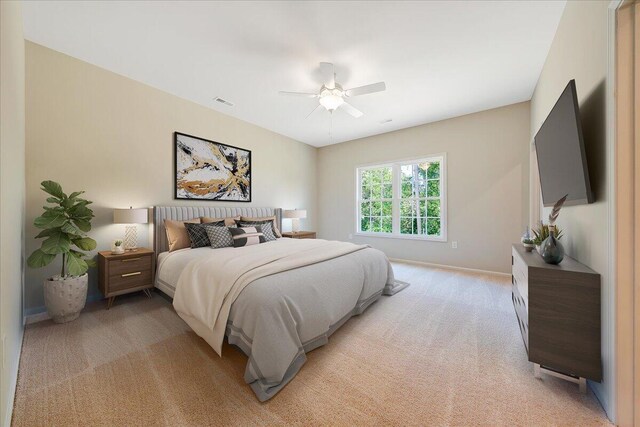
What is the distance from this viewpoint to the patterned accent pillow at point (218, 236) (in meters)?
3.17

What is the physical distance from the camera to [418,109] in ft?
13.3

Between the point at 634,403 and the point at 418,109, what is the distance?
3.95m

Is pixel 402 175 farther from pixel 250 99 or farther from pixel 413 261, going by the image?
pixel 250 99

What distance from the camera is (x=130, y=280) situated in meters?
2.83

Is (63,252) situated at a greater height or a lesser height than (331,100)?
lesser

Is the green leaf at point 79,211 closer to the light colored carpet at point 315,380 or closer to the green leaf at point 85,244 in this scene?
the green leaf at point 85,244

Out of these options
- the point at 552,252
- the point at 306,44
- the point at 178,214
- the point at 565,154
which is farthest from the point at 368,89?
the point at 178,214

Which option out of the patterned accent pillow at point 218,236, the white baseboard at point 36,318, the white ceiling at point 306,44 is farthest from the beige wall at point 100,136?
the patterned accent pillow at point 218,236

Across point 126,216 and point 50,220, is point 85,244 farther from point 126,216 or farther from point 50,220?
point 126,216

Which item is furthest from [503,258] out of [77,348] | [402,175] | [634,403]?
[77,348]

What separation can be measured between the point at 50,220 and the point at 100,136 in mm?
1251

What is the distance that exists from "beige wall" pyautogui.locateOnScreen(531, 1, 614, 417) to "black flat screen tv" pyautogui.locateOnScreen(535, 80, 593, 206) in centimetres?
8

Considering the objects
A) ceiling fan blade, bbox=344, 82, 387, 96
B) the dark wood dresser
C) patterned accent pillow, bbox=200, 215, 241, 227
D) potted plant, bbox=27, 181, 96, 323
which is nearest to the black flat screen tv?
the dark wood dresser

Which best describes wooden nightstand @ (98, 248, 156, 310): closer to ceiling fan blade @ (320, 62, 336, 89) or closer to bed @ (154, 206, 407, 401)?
bed @ (154, 206, 407, 401)
